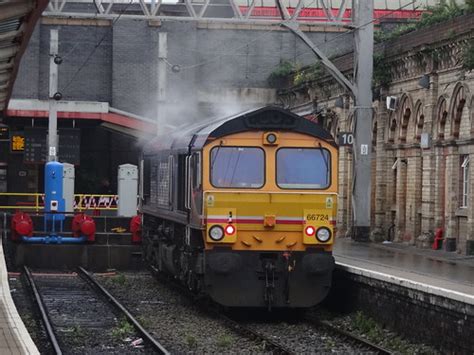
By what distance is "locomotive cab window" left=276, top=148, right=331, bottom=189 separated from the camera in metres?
18.9

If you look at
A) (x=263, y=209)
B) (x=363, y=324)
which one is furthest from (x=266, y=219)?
(x=363, y=324)

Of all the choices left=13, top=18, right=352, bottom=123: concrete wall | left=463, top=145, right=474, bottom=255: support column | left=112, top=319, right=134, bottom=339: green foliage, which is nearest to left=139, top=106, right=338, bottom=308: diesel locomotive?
left=112, top=319, right=134, bottom=339: green foliage

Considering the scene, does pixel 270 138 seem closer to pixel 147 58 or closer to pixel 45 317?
pixel 45 317

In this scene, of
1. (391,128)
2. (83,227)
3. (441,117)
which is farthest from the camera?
(391,128)

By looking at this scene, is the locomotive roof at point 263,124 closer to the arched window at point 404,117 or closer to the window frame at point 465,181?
the window frame at point 465,181

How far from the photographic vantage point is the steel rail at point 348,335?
15.3 metres

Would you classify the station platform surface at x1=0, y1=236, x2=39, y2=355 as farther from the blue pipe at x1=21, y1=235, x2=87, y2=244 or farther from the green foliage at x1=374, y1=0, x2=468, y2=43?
the green foliage at x1=374, y1=0, x2=468, y2=43

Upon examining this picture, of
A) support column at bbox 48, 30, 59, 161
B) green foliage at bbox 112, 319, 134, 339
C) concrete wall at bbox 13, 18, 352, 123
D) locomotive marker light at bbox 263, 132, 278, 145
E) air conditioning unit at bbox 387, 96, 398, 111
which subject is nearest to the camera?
green foliage at bbox 112, 319, 134, 339

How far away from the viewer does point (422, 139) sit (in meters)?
29.7

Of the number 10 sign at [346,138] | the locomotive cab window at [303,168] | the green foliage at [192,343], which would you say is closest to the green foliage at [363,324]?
the locomotive cab window at [303,168]

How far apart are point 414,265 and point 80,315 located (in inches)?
256

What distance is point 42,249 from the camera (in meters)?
30.2

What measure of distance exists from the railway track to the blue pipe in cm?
165

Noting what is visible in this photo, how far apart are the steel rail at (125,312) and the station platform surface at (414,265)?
347 centimetres
